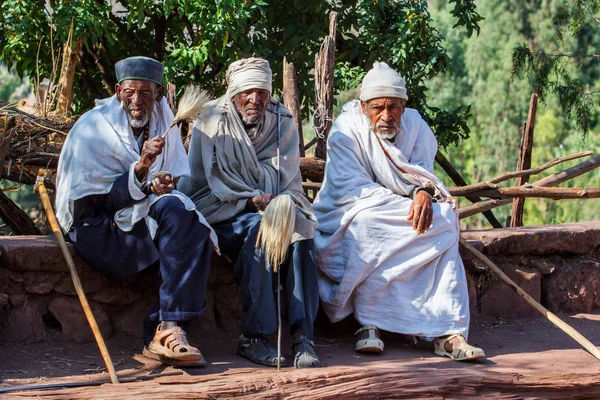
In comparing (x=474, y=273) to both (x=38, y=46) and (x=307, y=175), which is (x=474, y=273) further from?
(x=38, y=46)

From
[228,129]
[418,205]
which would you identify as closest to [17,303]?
[228,129]

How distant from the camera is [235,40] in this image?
24.2 feet

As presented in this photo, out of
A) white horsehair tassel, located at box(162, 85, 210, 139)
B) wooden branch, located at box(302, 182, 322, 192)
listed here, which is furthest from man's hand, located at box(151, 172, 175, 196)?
wooden branch, located at box(302, 182, 322, 192)

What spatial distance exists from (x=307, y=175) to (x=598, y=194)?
2211 mm

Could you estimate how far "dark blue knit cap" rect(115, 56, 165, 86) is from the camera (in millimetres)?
4766

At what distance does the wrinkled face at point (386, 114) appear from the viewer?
548cm

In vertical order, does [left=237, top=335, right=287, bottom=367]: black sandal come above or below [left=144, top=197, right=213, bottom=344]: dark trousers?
below

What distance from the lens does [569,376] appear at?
4.93 m

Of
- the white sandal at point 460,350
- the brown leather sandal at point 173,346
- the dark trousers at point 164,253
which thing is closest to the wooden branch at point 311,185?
the white sandal at point 460,350

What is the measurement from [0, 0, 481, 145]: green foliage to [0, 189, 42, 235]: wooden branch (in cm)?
171

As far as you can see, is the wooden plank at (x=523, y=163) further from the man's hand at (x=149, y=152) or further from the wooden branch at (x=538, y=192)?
the man's hand at (x=149, y=152)

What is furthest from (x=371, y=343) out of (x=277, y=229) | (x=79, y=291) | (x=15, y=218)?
(x=15, y=218)

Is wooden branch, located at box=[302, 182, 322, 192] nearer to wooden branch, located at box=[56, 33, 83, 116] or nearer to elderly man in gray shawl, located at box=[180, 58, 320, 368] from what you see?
elderly man in gray shawl, located at box=[180, 58, 320, 368]

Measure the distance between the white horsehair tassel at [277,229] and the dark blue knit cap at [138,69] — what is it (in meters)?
0.93
